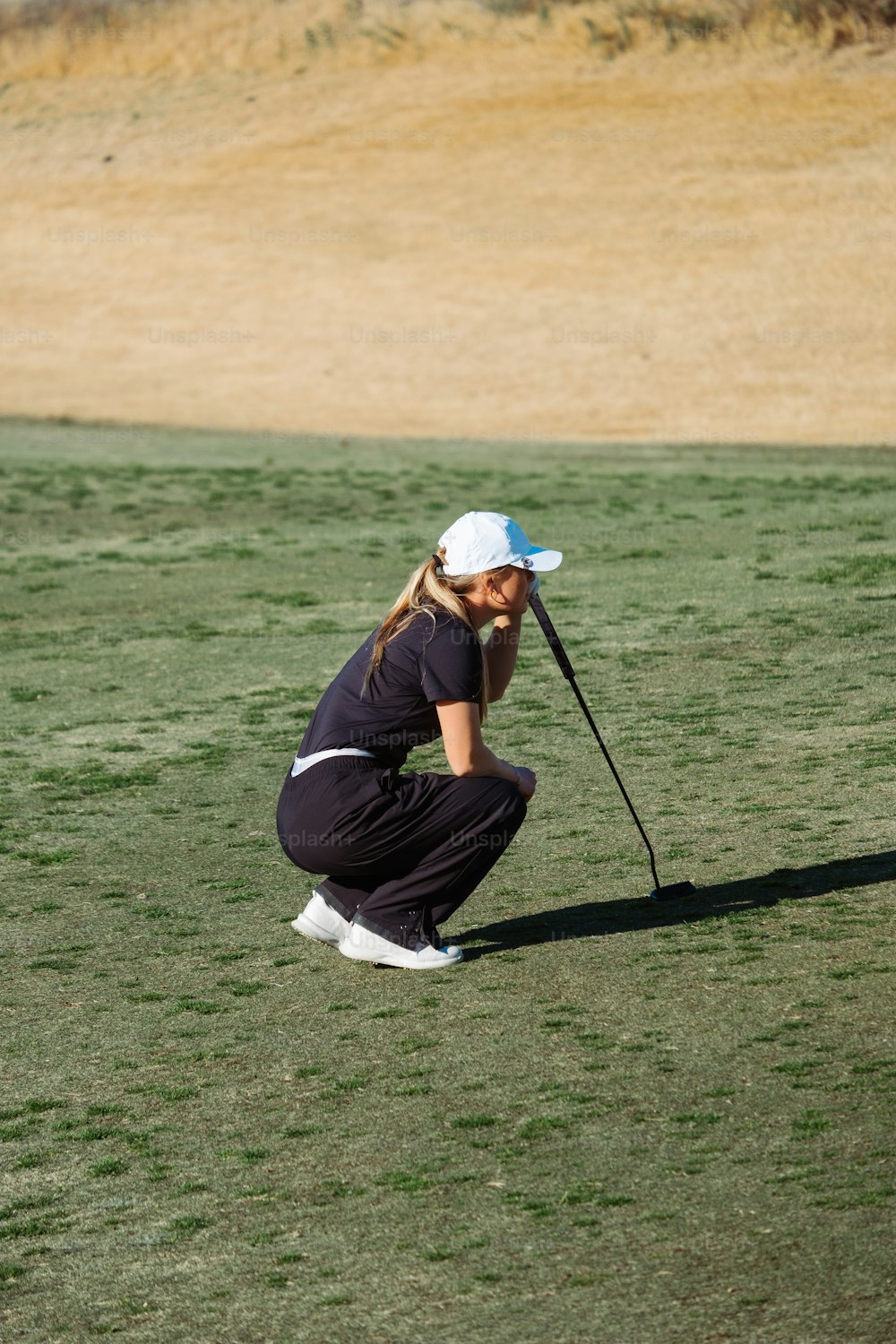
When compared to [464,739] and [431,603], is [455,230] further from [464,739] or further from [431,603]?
[464,739]

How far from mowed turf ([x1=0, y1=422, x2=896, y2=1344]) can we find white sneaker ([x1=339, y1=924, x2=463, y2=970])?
6cm

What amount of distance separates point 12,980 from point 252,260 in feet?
130

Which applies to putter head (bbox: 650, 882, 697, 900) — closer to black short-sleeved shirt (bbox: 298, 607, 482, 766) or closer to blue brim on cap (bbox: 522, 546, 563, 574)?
black short-sleeved shirt (bbox: 298, 607, 482, 766)

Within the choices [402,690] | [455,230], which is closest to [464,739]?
[402,690]

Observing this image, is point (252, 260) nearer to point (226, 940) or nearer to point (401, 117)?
point (401, 117)

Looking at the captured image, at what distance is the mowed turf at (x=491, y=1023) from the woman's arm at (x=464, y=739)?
61 cm

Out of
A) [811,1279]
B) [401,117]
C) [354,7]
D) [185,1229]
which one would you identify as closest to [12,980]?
[185,1229]

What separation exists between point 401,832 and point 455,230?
129 feet

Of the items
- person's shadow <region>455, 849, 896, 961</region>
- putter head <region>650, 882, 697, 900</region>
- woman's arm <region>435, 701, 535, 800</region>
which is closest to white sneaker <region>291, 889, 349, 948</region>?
person's shadow <region>455, 849, 896, 961</region>

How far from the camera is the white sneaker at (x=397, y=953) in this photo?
4.96 meters

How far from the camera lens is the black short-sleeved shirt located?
4699mm

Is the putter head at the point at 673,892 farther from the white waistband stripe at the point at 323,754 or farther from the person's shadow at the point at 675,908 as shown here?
the white waistband stripe at the point at 323,754

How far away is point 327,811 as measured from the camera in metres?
4.93

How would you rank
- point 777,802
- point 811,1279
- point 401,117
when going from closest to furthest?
1. point 811,1279
2. point 777,802
3. point 401,117
